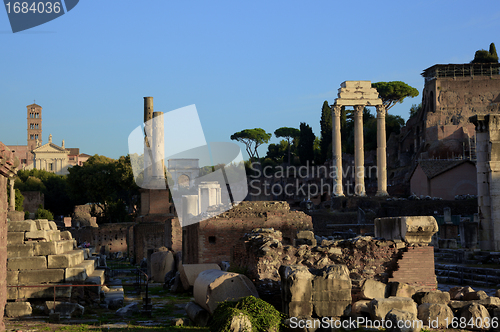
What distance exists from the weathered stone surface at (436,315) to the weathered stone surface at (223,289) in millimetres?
2305

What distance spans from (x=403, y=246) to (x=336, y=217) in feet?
91.1

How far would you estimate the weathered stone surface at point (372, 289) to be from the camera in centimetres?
738

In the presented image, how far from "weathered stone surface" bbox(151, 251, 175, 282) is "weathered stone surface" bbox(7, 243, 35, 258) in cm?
564

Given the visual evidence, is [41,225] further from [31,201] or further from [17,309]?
[31,201]

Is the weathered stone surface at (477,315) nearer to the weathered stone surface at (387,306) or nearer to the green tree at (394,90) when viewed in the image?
the weathered stone surface at (387,306)

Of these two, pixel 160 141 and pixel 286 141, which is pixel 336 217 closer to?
pixel 160 141

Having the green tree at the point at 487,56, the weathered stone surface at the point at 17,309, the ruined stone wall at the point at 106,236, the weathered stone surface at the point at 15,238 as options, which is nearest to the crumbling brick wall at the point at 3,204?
the weathered stone surface at the point at 17,309

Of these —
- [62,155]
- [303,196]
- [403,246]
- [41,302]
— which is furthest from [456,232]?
[62,155]

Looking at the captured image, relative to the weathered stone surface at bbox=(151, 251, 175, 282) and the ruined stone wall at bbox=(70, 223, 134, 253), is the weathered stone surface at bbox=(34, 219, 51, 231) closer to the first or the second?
the weathered stone surface at bbox=(151, 251, 175, 282)

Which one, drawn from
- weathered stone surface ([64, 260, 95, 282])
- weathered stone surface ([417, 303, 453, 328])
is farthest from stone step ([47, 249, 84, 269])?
weathered stone surface ([417, 303, 453, 328])

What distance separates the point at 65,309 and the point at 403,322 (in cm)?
550

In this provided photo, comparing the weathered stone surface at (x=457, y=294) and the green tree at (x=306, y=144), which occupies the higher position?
the green tree at (x=306, y=144)

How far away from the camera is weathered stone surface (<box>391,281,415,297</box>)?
24.8 feet

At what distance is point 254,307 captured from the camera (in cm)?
637
